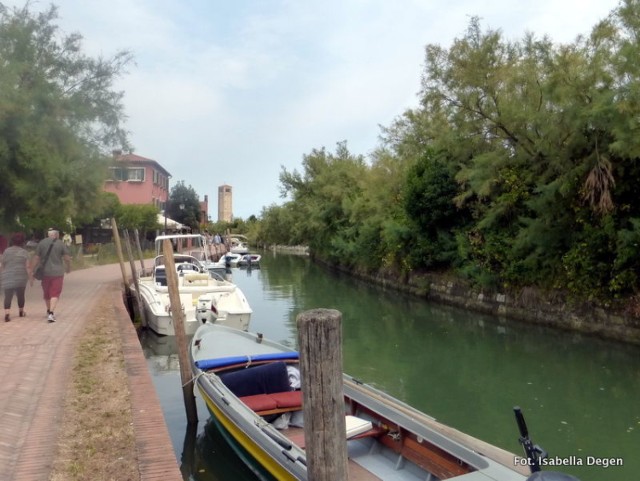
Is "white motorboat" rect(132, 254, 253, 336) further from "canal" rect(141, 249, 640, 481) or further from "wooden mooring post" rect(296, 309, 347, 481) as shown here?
"wooden mooring post" rect(296, 309, 347, 481)

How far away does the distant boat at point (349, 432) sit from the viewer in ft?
16.8

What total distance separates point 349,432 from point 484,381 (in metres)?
6.26

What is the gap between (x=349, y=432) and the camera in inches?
231

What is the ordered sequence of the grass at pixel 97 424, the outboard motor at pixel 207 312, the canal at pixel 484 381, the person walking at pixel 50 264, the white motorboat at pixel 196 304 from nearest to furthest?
the grass at pixel 97 424, the canal at pixel 484 381, the person walking at pixel 50 264, the outboard motor at pixel 207 312, the white motorboat at pixel 196 304

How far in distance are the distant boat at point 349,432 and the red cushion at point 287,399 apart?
0.04 ft

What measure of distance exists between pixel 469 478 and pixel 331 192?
4107 centimetres

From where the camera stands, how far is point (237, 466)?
7184mm

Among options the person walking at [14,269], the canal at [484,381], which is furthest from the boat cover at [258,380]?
the person walking at [14,269]

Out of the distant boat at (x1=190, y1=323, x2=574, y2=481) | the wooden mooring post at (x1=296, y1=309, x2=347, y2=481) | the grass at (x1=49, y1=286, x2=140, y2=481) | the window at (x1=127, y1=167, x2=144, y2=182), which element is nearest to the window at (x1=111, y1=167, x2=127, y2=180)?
the grass at (x1=49, y1=286, x2=140, y2=481)

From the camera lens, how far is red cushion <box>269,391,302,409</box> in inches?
274

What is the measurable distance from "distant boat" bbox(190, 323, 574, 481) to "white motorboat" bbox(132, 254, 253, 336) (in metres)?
5.59

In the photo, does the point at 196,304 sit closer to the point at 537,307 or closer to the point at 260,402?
the point at 260,402

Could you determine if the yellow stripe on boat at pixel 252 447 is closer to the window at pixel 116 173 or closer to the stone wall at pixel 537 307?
the stone wall at pixel 537 307

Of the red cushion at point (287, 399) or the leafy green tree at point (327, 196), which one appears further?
the leafy green tree at point (327, 196)
